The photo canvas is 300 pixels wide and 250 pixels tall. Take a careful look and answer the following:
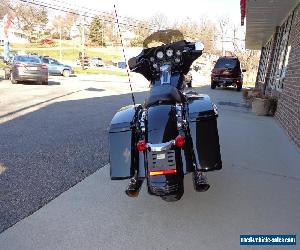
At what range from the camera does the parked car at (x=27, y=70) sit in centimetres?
1828

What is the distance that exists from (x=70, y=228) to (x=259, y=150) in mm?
4121

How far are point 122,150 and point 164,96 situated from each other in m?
0.73

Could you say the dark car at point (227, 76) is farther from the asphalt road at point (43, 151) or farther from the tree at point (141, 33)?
the tree at point (141, 33)

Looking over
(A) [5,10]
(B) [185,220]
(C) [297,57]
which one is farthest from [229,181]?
(A) [5,10]

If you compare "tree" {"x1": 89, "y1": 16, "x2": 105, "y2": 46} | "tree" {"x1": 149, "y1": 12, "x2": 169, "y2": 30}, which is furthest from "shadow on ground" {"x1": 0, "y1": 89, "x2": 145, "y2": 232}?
"tree" {"x1": 89, "y1": 16, "x2": 105, "y2": 46}

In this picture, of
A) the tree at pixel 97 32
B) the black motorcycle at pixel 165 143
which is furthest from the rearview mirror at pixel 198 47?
the tree at pixel 97 32

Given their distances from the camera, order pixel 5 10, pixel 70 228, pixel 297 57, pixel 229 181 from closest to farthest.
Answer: pixel 70 228
pixel 229 181
pixel 297 57
pixel 5 10

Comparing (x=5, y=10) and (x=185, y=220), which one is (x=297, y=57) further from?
(x=5, y=10)

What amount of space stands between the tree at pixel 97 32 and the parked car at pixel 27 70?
69.1 meters

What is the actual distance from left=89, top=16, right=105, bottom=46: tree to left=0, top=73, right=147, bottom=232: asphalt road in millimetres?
77913

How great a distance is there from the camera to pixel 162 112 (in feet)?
11.7

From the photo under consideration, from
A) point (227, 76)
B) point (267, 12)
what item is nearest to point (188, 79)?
point (227, 76)

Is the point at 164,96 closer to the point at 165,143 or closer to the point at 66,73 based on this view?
the point at 165,143

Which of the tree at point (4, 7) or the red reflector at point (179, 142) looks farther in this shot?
the tree at point (4, 7)
